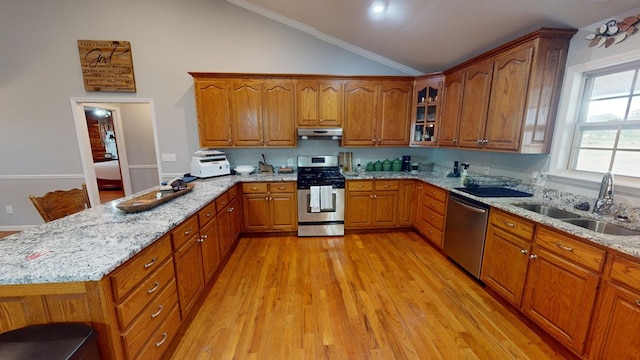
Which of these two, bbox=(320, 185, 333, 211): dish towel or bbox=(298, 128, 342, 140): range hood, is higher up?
bbox=(298, 128, 342, 140): range hood

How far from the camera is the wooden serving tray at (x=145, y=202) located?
1772 millimetres

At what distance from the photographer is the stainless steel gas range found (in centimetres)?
338

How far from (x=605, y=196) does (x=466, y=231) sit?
1.03 metres

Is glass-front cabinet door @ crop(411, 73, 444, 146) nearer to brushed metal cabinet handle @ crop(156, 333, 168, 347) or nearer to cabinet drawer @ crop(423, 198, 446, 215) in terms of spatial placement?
cabinet drawer @ crop(423, 198, 446, 215)

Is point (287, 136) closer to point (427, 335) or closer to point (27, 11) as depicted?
point (427, 335)

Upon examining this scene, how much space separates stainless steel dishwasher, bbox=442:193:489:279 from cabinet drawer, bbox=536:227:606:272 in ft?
1.75

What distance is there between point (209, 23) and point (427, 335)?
4.55 meters

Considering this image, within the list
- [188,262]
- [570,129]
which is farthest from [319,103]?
[570,129]

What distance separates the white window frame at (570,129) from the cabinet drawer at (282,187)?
9.31 feet

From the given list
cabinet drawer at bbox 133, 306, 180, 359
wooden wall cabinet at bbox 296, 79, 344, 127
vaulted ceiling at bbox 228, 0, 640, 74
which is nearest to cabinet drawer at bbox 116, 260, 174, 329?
cabinet drawer at bbox 133, 306, 180, 359

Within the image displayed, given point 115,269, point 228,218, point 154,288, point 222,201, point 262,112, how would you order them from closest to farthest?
point 115,269 < point 154,288 < point 222,201 < point 228,218 < point 262,112

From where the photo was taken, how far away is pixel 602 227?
1.76m

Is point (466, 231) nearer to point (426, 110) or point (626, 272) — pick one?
point (626, 272)

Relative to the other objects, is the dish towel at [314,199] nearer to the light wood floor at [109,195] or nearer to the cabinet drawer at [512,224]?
the cabinet drawer at [512,224]
